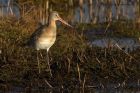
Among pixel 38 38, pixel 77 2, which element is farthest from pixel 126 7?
pixel 38 38

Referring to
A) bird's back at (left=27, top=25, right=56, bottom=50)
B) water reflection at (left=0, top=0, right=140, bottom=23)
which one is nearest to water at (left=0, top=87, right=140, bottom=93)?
bird's back at (left=27, top=25, right=56, bottom=50)

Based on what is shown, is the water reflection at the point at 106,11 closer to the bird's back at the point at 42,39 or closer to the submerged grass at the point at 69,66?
the bird's back at the point at 42,39

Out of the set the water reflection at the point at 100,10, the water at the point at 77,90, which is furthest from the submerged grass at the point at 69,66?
the water reflection at the point at 100,10

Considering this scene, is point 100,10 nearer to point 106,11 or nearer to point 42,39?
point 106,11

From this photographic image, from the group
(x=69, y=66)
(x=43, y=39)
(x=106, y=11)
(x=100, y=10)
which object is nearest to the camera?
(x=69, y=66)

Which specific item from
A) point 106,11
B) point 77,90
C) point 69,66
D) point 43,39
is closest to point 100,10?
point 106,11

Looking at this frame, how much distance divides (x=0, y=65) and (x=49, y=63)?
85 centimetres

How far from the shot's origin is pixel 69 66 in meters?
11.0

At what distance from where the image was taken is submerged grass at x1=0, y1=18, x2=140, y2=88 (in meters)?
10.8

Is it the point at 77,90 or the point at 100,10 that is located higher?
the point at 100,10

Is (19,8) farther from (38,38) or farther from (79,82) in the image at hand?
(79,82)

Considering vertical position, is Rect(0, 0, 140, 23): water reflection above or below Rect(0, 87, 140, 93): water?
above

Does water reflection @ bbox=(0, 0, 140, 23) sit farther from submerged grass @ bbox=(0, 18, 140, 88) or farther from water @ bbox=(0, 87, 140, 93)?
water @ bbox=(0, 87, 140, 93)

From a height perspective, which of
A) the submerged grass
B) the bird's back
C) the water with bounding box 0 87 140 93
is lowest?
the water with bounding box 0 87 140 93
